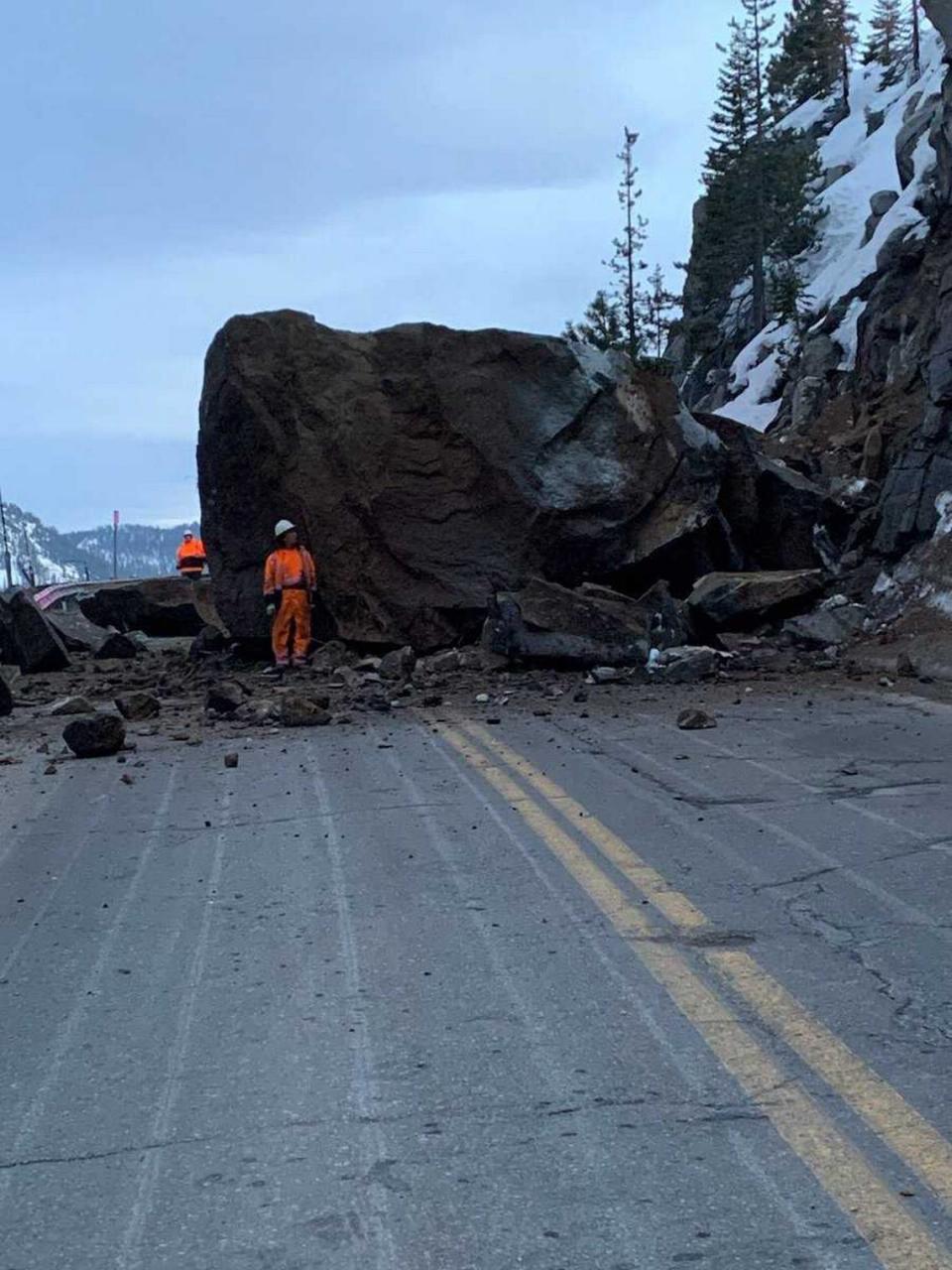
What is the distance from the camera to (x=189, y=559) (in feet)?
92.4

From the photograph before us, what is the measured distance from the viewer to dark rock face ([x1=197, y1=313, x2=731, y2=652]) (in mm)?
18828

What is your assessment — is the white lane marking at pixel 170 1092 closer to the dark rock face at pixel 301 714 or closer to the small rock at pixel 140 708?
the dark rock face at pixel 301 714

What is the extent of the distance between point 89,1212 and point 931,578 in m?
15.7

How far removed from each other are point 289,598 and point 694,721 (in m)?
8.17

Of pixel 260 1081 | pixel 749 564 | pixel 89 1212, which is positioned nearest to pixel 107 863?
pixel 260 1081

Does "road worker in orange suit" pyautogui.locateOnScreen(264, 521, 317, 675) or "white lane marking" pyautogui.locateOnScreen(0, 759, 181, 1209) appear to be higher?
"road worker in orange suit" pyautogui.locateOnScreen(264, 521, 317, 675)

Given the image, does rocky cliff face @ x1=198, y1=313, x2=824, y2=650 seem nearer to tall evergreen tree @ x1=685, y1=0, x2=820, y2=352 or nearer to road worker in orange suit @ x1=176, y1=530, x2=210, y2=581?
road worker in orange suit @ x1=176, y1=530, x2=210, y2=581

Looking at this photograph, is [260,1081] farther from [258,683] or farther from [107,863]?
[258,683]

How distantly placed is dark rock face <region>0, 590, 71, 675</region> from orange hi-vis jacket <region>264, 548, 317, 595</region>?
12.9 feet

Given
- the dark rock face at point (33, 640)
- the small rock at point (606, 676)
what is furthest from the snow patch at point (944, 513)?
the dark rock face at point (33, 640)

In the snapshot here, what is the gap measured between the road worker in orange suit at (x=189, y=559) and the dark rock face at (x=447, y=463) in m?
8.26

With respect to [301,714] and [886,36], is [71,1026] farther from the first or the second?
[886,36]

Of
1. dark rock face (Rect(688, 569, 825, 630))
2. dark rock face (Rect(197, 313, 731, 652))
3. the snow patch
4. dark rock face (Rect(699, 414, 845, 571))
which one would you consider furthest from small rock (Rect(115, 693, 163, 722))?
the snow patch

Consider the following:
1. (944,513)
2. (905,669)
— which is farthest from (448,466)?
(905,669)
